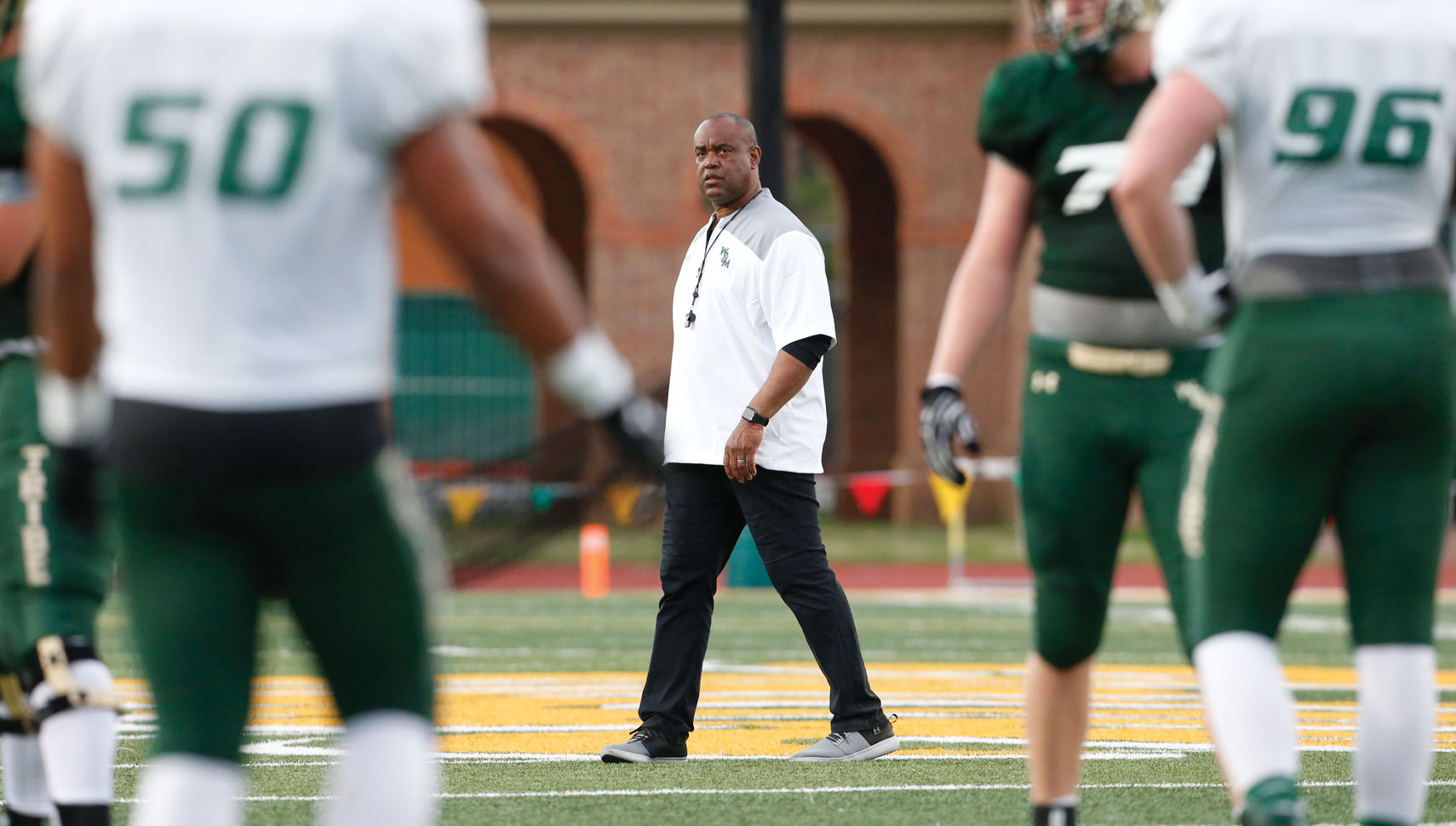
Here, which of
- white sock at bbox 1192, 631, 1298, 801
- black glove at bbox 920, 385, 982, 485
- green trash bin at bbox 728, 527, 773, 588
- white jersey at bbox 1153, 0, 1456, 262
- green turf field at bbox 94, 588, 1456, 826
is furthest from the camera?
green trash bin at bbox 728, 527, 773, 588

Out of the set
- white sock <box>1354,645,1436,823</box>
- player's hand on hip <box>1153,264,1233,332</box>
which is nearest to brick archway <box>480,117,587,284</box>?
player's hand on hip <box>1153,264,1233,332</box>

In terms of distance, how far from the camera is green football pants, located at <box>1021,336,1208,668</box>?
419cm

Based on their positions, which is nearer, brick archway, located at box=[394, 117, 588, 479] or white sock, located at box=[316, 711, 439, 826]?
white sock, located at box=[316, 711, 439, 826]

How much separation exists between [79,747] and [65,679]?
0.15 metres

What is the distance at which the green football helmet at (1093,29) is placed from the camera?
423cm

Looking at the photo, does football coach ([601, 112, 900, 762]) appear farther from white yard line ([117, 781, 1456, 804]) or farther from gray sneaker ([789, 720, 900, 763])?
white yard line ([117, 781, 1456, 804])

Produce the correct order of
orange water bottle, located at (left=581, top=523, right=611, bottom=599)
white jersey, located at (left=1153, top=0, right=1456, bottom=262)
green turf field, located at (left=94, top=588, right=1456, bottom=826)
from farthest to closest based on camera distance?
orange water bottle, located at (left=581, top=523, right=611, bottom=599), green turf field, located at (left=94, top=588, right=1456, bottom=826), white jersey, located at (left=1153, top=0, right=1456, bottom=262)

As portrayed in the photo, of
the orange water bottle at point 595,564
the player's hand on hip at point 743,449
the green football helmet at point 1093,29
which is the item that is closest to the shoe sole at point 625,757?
Answer: the player's hand on hip at point 743,449

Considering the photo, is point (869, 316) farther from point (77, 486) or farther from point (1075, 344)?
point (77, 486)

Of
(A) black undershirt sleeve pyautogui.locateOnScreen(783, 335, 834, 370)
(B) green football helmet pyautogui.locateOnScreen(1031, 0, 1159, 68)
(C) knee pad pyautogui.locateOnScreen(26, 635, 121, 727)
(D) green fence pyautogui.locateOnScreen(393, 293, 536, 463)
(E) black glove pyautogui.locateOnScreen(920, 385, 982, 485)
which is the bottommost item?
(D) green fence pyautogui.locateOnScreen(393, 293, 536, 463)

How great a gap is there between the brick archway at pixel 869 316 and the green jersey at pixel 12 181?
23172 mm

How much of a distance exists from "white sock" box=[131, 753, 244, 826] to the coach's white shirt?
3725 millimetres

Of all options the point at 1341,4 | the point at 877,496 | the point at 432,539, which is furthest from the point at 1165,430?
the point at 877,496

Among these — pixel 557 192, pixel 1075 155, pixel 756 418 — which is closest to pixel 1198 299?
pixel 1075 155
